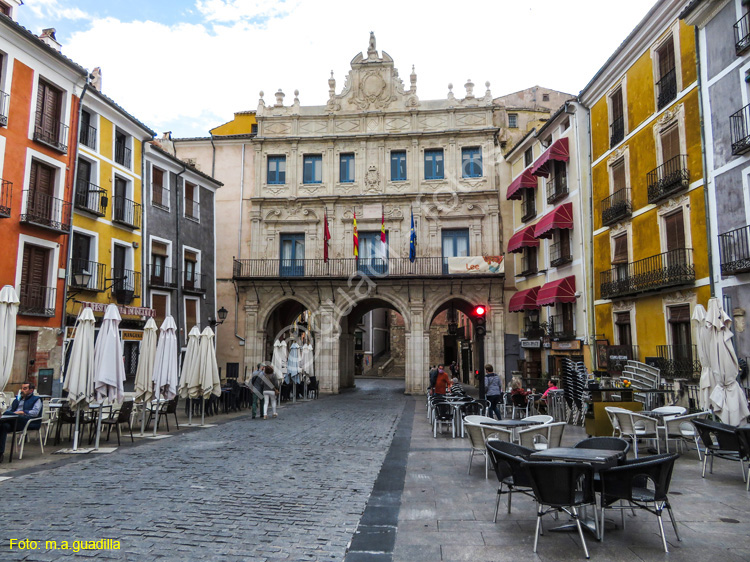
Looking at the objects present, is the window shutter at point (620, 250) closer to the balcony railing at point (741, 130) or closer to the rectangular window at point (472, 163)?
the balcony railing at point (741, 130)

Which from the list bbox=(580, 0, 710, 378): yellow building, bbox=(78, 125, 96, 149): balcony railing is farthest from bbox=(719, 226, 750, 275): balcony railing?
bbox=(78, 125, 96, 149): balcony railing

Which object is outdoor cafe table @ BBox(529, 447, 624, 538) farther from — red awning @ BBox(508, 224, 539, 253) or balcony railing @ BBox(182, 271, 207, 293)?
balcony railing @ BBox(182, 271, 207, 293)

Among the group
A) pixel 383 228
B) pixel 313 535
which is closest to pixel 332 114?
pixel 383 228

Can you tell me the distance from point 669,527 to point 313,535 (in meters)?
3.68

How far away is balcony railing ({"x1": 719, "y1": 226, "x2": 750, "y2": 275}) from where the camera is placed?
39.6 ft

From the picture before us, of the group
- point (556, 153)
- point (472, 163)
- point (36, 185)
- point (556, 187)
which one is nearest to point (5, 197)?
point (36, 185)

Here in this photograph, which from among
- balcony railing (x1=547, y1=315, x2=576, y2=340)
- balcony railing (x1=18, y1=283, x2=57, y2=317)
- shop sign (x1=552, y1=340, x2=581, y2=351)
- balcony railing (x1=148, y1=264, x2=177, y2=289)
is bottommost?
shop sign (x1=552, y1=340, x2=581, y2=351)

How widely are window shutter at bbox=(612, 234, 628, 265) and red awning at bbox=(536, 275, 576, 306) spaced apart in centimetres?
258

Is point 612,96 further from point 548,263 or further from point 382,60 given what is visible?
point 382,60

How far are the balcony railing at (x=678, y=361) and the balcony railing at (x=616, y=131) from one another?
23.3 feet

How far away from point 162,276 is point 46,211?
6535mm

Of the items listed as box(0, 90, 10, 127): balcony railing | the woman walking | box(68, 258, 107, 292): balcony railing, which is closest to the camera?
box(0, 90, 10, 127): balcony railing

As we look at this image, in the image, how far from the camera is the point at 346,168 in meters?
29.1

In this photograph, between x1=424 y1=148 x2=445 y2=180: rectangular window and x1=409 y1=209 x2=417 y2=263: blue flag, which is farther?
x1=424 y1=148 x2=445 y2=180: rectangular window
